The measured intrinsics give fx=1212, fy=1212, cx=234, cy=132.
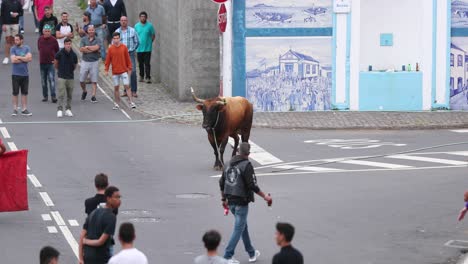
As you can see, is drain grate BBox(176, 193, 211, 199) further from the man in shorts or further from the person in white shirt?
the man in shorts

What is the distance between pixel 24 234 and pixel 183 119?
12.0 meters

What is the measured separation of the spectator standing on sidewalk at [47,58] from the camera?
31656 mm

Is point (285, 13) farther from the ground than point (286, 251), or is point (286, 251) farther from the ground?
point (285, 13)

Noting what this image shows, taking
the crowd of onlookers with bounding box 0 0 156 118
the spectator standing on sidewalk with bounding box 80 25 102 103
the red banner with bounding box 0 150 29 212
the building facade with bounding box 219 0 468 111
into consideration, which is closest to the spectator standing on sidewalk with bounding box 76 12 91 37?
the crowd of onlookers with bounding box 0 0 156 118

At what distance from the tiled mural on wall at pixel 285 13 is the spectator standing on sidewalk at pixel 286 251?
18625 mm

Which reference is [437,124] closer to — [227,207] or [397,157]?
[397,157]

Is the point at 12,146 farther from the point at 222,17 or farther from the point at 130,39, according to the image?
the point at 130,39

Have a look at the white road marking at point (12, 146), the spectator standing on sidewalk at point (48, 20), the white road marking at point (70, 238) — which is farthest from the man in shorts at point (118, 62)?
the white road marking at point (70, 238)

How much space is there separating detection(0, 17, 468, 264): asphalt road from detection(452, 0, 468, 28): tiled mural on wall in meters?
3.69

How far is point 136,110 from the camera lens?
31422 mm

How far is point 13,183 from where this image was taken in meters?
19.5

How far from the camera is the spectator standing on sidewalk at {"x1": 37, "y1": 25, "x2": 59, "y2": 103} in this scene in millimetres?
31656

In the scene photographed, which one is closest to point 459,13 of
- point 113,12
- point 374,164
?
point 374,164

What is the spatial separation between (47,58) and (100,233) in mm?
18292
